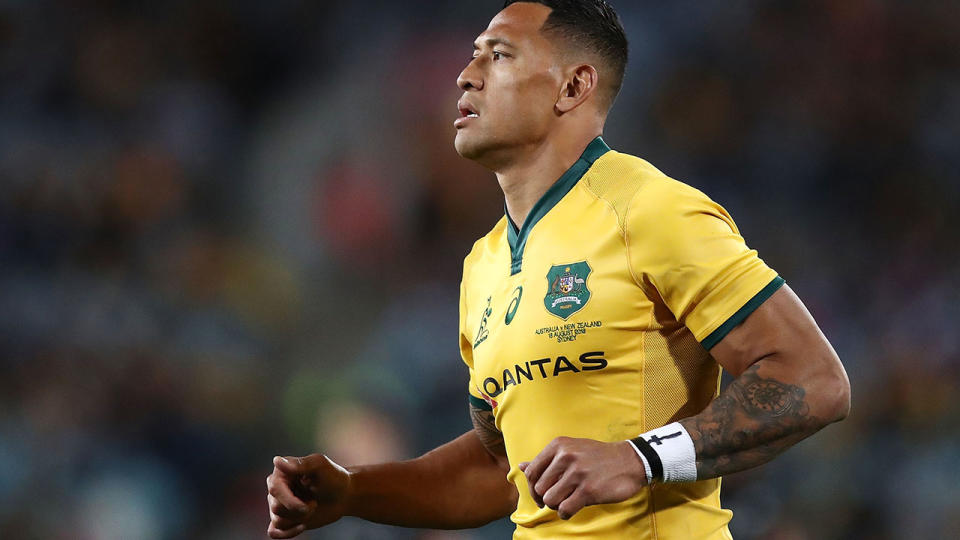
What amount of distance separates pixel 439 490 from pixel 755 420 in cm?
130

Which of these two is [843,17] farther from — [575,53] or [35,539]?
[35,539]

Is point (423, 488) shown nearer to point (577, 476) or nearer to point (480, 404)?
point (480, 404)

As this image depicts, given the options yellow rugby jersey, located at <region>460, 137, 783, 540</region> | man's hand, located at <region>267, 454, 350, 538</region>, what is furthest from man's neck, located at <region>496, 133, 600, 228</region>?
man's hand, located at <region>267, 454, 350, 538</region>

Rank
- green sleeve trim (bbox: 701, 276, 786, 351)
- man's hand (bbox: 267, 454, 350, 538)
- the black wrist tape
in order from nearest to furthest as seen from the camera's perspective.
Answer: the black wrist tape, green sleeve trim (bbox: 701, 276, 786, 351), man's hand (bbox: 267, 454, 350, 538)

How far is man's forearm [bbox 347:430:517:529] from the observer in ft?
10.9

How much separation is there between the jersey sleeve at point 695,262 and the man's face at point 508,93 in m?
0.56

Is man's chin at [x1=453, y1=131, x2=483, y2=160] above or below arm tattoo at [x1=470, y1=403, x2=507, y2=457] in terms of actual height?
above

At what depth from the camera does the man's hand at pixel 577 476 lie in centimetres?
227

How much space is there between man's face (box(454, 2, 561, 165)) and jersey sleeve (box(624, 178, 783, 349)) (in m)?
0.56

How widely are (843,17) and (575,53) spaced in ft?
17.8

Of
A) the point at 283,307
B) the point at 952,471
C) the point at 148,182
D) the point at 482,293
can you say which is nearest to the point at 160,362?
the point at 283,307

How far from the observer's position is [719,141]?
25.1 feet

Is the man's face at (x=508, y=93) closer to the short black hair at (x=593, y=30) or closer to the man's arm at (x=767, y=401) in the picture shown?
the short black hair at (x=593, y=30)

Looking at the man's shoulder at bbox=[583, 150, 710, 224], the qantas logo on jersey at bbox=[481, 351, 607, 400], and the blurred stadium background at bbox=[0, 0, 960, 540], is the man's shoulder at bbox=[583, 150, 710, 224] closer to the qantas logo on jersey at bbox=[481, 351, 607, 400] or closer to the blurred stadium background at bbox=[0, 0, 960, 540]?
the qantas logo on jersey at bbox=[481, 351, 607, 400]
